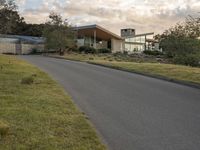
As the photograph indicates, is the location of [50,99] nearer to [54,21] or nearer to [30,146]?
[30,146]

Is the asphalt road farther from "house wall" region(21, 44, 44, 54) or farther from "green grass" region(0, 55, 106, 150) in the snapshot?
"house wall" region(21, 44, 44, 54)

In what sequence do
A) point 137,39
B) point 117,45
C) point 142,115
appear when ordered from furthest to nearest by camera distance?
1. point 137,39
2. point 117,45
3. point 142,115

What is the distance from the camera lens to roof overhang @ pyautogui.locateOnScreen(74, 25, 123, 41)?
75562mm

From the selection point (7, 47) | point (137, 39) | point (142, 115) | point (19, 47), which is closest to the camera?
point (142, 115)

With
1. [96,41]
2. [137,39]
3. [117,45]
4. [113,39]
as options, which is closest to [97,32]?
[96,41]

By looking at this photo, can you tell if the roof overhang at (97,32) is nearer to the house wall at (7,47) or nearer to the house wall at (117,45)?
the house wall at (117,45)

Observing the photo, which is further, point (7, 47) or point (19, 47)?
point (19, 47)

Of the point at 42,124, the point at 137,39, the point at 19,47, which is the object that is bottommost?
the point at 42,124

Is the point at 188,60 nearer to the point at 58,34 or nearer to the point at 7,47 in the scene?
the point at 58,34

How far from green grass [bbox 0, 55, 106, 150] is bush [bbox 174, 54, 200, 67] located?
98.4ft

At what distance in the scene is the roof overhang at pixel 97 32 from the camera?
75562 mm

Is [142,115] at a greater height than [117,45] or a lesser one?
lesser

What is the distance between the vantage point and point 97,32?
7931 centimetres

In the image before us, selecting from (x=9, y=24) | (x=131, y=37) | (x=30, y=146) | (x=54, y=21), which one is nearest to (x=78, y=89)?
(x=30, y=146)
